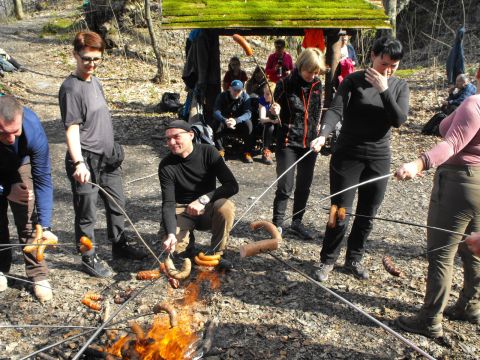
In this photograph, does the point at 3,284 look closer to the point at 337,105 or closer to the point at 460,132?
the point at 337,105

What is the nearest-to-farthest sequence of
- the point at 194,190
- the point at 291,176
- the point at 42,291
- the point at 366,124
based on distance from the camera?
the point at 366,124 < the point at 42,291 < the point at 194,190 < the point at 291,176

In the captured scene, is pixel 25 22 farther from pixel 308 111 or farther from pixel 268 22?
pixel 308 111

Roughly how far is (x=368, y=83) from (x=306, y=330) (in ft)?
7.49

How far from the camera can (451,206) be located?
3.31 m

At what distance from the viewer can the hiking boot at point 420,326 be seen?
3629mm

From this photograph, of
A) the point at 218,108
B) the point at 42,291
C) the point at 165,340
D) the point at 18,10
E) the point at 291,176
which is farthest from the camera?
the point at 18,10

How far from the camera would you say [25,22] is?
2336cm

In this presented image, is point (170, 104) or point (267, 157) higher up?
point (170, 104)

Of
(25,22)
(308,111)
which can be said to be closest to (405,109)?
(308,111)

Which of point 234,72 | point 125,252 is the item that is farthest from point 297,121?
point 234,72

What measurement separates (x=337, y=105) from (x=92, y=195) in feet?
8.35

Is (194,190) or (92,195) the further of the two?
(194,190)

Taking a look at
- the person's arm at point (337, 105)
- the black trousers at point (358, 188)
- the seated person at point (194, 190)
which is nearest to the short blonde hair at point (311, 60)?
the person's arm at point (337, 105)

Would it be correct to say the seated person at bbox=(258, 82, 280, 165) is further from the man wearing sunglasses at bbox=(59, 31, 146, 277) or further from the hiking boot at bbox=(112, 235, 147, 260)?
the man wearing sunglasses at bbox=(59, 31, 146, 277)
